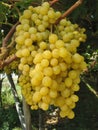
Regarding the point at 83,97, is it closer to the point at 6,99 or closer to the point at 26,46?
the point at 6,99

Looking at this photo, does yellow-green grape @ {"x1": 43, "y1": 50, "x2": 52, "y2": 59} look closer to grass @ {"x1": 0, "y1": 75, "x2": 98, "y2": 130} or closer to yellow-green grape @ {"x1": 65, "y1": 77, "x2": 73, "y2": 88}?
yellow-green grape @ {"x1": 65, "y1": 77, "x2": 73, "y2": 88}

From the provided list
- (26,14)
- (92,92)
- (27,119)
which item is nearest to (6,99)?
(92,92)

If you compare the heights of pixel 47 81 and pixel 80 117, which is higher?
pixel 47 81

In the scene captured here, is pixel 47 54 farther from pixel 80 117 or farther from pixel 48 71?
pixel 80 117

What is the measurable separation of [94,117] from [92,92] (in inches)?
28.7

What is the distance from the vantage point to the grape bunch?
111 cm

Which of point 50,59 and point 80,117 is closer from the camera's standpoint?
point 50,59

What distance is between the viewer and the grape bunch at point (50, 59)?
1105mm

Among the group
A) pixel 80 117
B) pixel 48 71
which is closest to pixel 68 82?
pixel 48 71

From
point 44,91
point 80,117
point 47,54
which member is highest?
point 47,54

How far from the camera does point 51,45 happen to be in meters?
1.14

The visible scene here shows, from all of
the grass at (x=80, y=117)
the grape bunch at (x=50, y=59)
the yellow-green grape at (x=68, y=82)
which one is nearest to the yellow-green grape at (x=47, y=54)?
the grape bunch at (x=50, y=59)

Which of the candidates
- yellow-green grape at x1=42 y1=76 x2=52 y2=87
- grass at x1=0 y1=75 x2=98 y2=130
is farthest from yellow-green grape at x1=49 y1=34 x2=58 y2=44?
grass at x1=0 y1=75 x2=98 y2=130

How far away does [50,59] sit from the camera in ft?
3.62
